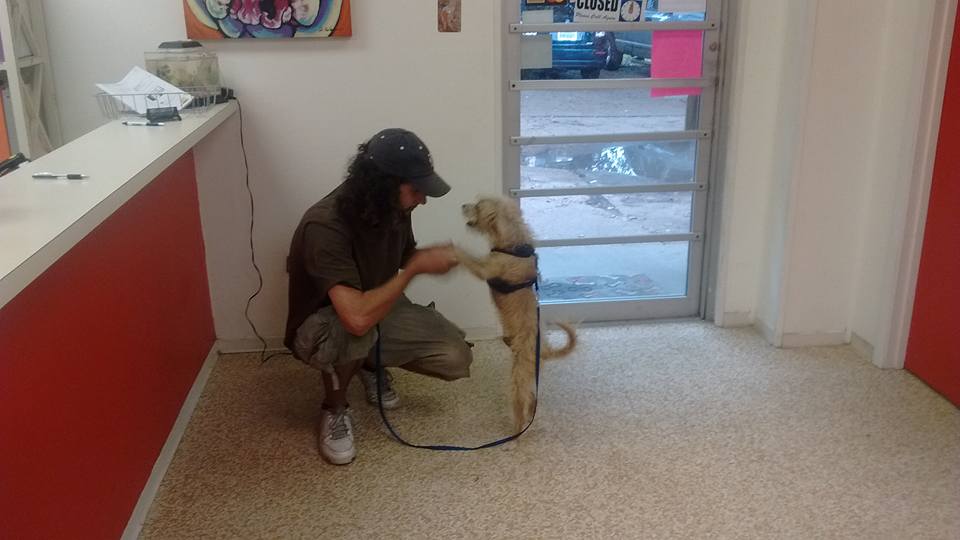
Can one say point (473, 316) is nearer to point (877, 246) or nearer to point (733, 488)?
point (733, 488)

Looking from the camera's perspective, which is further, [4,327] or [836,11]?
[836,11]

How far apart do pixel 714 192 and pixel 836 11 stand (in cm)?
83

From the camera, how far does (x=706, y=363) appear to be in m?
3.25

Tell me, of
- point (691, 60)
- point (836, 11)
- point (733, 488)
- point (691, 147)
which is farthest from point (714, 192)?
point (733, 488)

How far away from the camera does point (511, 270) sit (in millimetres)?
2414

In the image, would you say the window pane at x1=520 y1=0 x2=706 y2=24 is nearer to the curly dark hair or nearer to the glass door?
the glass door

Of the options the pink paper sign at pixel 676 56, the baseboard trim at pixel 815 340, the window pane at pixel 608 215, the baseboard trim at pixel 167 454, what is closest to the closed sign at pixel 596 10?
the pink paper sign at pixel 676 56

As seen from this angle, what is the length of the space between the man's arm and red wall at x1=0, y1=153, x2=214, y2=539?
56 centimetres

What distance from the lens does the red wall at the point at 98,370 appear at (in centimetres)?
160

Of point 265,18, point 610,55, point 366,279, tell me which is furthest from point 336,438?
point 610,55

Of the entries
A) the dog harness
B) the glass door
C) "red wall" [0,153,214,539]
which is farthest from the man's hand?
the glass door

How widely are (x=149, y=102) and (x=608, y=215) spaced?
1860 millimetres

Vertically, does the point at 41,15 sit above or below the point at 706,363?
above

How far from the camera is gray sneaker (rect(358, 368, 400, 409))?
2928mm
